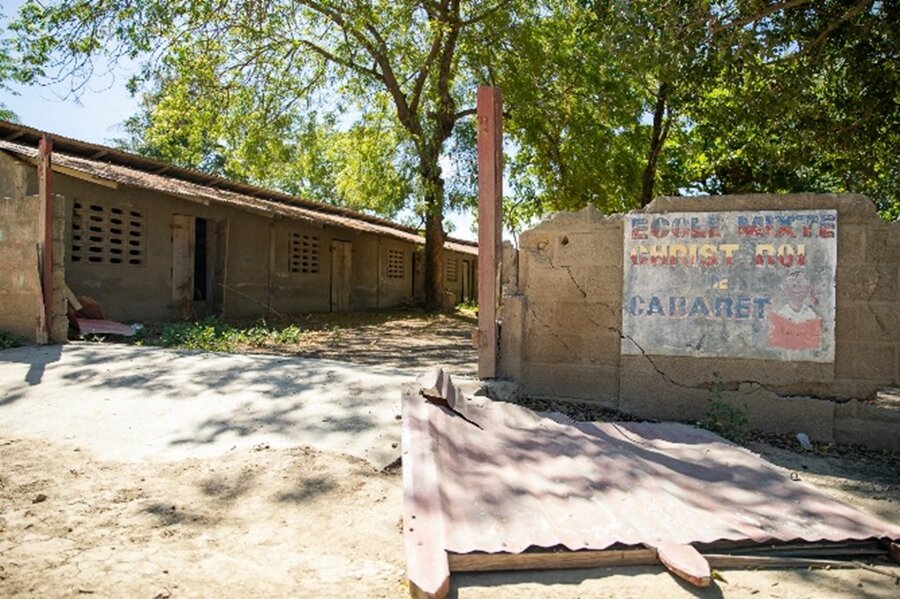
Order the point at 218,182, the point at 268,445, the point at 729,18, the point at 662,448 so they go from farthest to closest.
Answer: the point at 218,182 → the point at 729,18 → the point at 662,448 → the point at 268,445

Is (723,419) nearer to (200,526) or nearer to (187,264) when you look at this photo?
(200,526)

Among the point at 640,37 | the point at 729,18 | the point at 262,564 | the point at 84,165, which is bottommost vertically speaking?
the point at 262,564

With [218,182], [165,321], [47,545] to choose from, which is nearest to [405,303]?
[218,182]

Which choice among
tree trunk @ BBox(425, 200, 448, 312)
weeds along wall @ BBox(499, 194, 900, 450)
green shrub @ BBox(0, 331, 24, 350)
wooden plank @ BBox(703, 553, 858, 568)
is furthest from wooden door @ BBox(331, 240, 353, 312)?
wooden plank @ BBox(703, 553, 858, 568)

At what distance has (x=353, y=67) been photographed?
1506 cm

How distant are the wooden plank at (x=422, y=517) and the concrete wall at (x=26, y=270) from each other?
18.9ft

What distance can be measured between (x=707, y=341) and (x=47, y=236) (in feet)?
23.6

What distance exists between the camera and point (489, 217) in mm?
6051

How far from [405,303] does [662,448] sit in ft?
55.4

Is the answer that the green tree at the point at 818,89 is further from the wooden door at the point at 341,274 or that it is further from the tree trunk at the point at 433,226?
the wooden door at the point at 341,274

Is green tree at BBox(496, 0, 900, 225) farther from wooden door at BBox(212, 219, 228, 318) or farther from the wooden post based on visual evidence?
wooden door at BBox(212, 219, 228, 318)

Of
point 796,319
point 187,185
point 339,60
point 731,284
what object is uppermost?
point 339,60

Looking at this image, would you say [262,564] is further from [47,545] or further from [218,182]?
[218,182]

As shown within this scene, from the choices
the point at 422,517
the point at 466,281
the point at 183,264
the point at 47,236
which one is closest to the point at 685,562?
the point at 422,517
